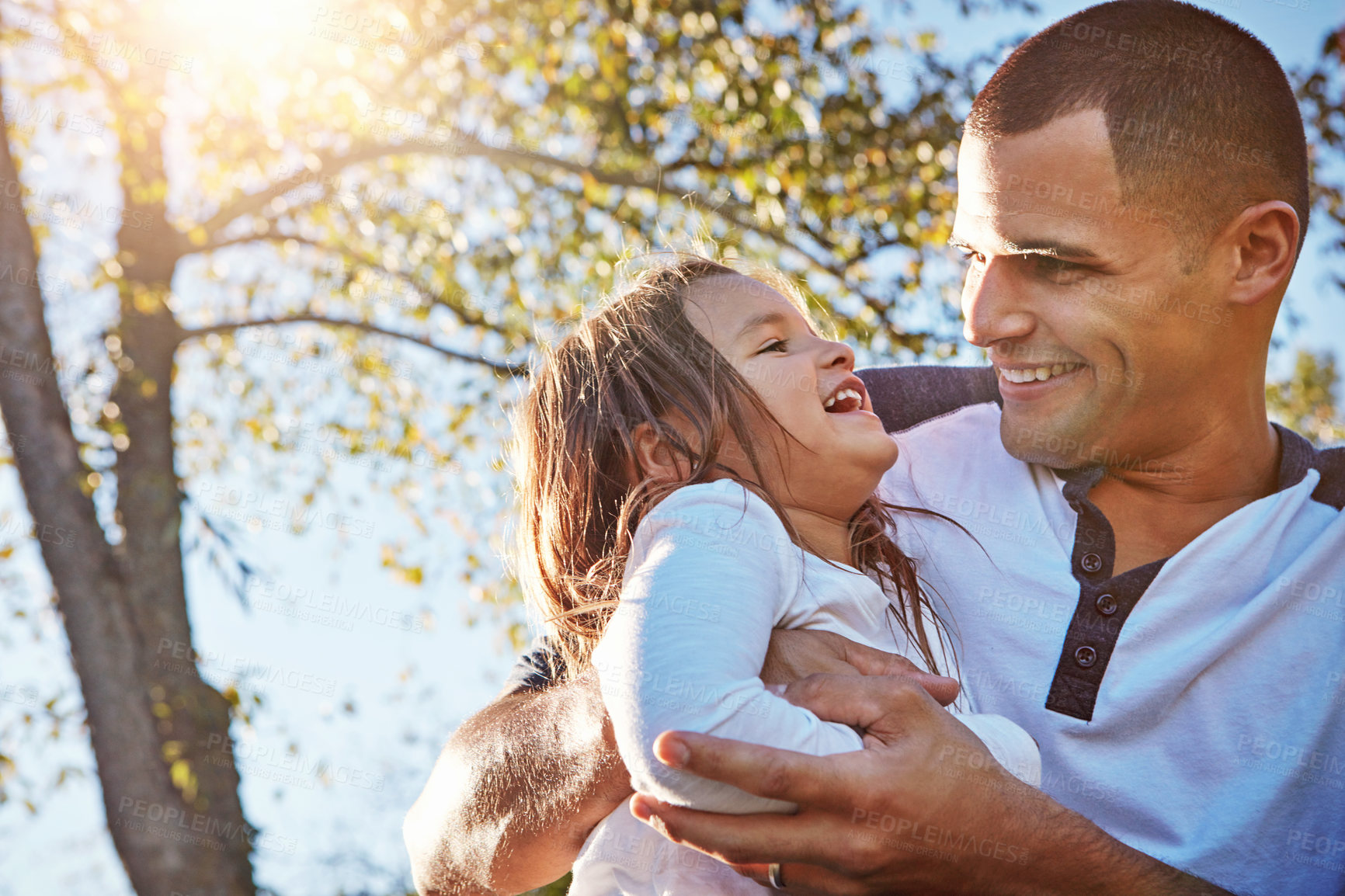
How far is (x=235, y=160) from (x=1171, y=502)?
681 cm

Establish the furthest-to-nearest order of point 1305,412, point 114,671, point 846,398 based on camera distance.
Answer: point 1305,412, point 114,671, point 846,398

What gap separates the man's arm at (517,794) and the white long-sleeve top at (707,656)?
78 millimetres

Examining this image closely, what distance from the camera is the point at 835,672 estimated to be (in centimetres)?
167

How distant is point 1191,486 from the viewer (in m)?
2.42

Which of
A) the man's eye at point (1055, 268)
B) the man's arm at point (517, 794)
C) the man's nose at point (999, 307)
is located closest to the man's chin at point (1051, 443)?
the man's nose at point (999, 307)

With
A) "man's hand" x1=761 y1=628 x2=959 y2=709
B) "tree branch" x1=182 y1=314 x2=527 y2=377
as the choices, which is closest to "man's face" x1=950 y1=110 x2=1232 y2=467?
"man's hand" x1=761 y1=628 x2=959 y2=709

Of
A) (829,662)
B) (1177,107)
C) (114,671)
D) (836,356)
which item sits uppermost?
(1177,107)

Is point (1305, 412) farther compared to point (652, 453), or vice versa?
point (1305, 412)

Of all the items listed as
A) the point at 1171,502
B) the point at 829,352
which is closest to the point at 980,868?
the point at 829,352

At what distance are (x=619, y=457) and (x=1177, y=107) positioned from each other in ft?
4.82

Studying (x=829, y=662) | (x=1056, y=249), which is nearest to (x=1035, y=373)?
(x=1056, y=249)

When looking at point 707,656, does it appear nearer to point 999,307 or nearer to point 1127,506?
point 999,307

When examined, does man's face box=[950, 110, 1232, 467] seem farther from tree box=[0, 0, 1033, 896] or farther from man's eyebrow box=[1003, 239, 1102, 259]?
tree box=[0, 0, 1033, 896]

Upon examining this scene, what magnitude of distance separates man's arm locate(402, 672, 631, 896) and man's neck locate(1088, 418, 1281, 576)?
1.28 meters
